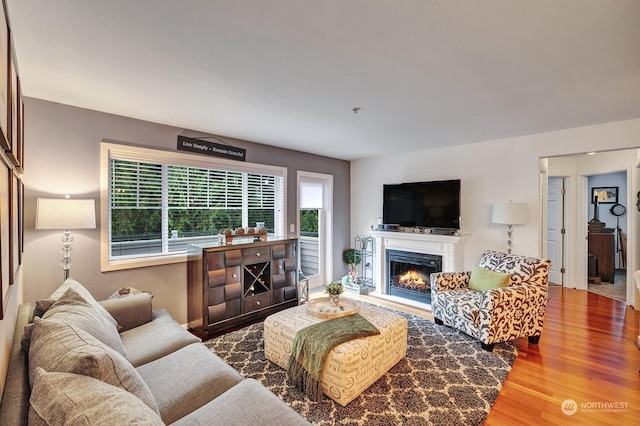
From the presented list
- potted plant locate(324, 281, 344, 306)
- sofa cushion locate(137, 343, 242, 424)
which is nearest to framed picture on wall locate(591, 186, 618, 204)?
potted plant locate(324, 281, 344, 306)

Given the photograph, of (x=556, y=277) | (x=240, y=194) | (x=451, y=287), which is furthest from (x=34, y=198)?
(x=556, y=277)

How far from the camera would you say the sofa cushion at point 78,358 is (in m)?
1.02

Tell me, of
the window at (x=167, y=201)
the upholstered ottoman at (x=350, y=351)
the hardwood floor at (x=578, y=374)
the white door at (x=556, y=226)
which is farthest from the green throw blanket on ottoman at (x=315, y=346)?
the white door at (x=556, y=226)

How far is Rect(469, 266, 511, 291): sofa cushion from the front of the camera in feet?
10.3

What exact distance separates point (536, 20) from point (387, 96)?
1.15 metres

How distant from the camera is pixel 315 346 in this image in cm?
216

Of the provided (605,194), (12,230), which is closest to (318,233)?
(12,230)

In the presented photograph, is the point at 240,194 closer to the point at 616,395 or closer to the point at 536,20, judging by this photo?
the point at 536,20

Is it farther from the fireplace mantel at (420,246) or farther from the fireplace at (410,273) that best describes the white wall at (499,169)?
the fireplace at (410,273)
